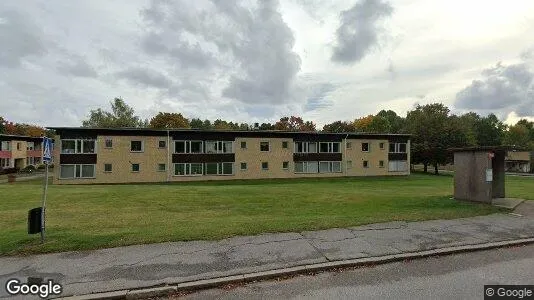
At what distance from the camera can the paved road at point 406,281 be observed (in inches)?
238

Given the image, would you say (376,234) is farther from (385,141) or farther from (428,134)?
(428,134)

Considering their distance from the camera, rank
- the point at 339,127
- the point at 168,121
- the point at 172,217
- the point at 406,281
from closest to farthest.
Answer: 1. the point at 406,281
2. the point at 172,217
3. the point at 168,121
4. the point at 339,127

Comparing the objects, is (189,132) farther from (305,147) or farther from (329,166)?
(329,166)

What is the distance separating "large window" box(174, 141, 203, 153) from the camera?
129ft

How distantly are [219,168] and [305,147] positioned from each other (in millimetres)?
11897

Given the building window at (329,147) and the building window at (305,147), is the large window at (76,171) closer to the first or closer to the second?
the building window at (305,147)

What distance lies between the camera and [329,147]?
4588 centimetres

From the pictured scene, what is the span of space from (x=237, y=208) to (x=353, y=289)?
9.23m

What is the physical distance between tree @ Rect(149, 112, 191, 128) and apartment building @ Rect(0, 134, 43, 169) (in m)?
22.3

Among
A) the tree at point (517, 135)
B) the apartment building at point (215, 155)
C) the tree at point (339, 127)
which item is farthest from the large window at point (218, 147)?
the tree at point (517, 135)

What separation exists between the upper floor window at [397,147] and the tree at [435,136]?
838cm

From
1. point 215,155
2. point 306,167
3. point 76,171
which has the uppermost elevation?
point 215,155

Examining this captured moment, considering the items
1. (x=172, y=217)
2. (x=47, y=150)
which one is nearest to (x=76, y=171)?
(x=172, y=217)

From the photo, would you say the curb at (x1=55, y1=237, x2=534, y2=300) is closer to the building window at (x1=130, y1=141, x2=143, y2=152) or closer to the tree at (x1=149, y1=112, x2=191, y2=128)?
the building window at (x1=130, y1=141, x2=143, y2=152)
